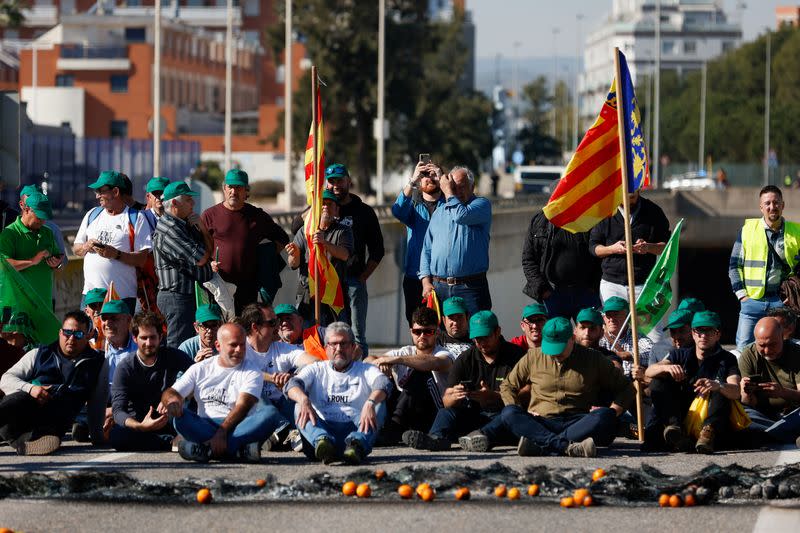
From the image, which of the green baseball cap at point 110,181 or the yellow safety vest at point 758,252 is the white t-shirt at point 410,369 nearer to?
the green baseball cap at point 110,181

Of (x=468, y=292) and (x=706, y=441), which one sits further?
(x=468, y=292)

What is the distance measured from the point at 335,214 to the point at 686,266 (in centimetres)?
4736

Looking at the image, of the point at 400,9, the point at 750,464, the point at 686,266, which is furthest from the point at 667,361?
the point at 400,9

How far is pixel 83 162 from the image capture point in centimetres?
5191

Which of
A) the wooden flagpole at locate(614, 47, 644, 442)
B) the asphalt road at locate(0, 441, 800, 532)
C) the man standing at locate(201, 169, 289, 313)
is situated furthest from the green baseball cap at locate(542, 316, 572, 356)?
the man standing at locate(201, 169, 289, 313)

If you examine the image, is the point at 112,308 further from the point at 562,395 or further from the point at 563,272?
the point at 563,272

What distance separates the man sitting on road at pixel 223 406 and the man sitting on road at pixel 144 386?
1.31 feet

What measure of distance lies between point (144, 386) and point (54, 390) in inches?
23.6

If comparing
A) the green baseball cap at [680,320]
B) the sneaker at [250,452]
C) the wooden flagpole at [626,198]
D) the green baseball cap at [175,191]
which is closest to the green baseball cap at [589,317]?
the wooden flagpole at [626,198]

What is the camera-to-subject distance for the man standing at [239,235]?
1331 cm

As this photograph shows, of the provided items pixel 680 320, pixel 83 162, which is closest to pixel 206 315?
pixel 680 320

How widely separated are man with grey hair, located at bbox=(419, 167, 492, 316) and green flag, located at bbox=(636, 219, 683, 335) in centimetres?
130

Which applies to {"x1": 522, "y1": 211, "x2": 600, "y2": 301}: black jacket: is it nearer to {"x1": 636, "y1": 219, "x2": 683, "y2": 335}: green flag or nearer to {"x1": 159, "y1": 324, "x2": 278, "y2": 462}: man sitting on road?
{"x1": 636, "y1": 219, "x2": 683, "y2": 335}: green flag

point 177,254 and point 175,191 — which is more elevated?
point 175,191
